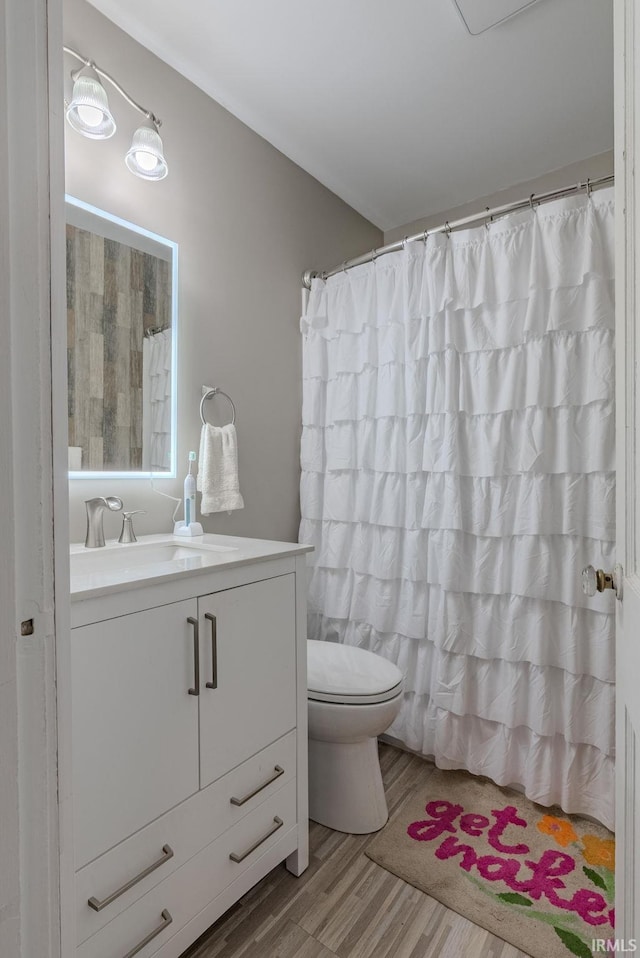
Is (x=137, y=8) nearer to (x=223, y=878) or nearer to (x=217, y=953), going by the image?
(x=223, y=878)

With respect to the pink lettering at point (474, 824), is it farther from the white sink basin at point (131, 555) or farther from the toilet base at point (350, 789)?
the white sink basin at point (131, 555)

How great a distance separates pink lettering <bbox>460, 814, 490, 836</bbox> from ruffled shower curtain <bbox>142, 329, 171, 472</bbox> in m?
1.52

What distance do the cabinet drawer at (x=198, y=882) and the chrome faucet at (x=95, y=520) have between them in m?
0.82

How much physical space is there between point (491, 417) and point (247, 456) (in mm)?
944

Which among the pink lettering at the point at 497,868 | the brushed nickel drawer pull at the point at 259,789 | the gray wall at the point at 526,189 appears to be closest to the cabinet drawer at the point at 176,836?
the brushed nickel drawer pull at the point at 259,789

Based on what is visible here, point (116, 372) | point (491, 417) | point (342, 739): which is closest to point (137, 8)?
point (116, 372)

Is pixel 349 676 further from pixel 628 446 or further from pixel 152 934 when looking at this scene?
pixel 628 446

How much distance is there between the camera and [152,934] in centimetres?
105

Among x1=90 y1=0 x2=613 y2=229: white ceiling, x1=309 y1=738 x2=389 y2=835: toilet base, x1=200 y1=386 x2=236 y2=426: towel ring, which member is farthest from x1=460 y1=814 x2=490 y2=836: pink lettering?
x1=90 y1=0 x2=613 y2=229: white ceiling

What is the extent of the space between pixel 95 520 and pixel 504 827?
159 cm

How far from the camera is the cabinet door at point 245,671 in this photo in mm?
1168

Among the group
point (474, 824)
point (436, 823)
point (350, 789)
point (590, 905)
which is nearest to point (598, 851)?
point (590, 905)

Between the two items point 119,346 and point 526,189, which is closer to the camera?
point 119,346

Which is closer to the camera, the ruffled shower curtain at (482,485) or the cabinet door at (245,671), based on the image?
the cabinet door at (245,671)
